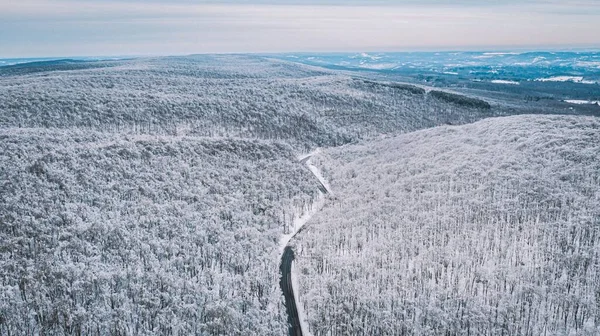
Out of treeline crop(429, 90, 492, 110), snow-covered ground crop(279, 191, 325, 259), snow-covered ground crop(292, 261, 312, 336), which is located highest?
treeline crop(429, 90, 492, 110)

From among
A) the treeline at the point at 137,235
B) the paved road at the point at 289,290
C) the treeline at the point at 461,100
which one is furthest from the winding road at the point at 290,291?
the treeline at the point at 461,100

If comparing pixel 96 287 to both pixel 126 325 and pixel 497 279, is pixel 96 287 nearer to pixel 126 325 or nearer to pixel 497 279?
pixel 126 325

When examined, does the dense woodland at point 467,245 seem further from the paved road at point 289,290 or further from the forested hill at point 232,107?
the forested hill at point 232,107

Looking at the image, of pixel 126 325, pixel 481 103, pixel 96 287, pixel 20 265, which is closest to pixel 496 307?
pixel 126 325

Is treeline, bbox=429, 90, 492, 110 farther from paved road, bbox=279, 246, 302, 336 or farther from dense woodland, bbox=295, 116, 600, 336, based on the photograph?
paved road, bbox=279, 246, 302, 336

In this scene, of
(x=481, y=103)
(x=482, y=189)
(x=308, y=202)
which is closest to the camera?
(x=482, y=189)

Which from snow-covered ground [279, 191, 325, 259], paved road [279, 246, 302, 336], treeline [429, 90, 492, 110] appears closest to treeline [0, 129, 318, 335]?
paved road [279, 246, 302, 336]
